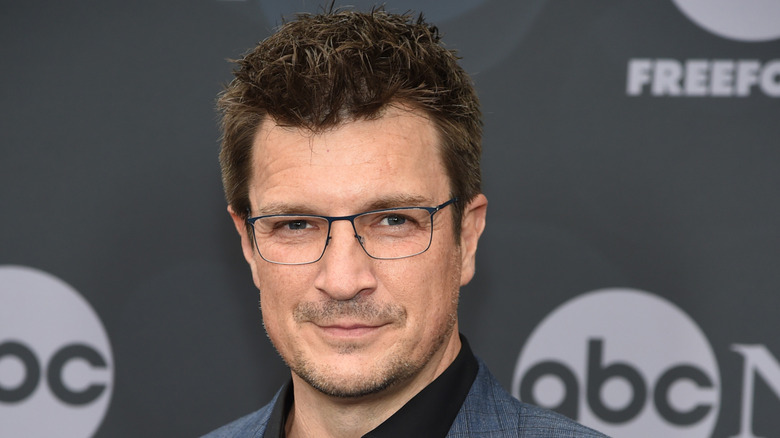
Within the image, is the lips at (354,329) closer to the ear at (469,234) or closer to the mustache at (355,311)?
the mustache at (355,311)

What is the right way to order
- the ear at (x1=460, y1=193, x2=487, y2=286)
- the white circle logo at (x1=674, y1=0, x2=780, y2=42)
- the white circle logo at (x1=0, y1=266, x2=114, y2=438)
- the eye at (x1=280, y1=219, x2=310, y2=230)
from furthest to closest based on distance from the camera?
the white circle logo at (x1=0, y1=266, x2=114, y2=438) < the white circle logo at (x1=674, y1=0, x2=780, y2=42) < the ear at (x1=460, y1=193, x2=487, y2=286) < the eye at (x1=280, y1=219, x2=310, y2=230)

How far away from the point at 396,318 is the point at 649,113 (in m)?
1.32

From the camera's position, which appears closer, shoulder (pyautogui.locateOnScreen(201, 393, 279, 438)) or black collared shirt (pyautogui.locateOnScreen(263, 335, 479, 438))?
black collared shirt (pyautogui.locateOnScreen(263, 335, 479, 438))

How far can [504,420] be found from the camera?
1688mm

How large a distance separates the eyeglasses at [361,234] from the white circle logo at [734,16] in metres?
1.31

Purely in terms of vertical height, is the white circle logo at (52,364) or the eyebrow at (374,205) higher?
the eyebrow at (374,205)

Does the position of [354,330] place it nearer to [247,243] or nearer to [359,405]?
[359,405]

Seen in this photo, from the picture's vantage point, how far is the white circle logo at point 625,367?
102 inches

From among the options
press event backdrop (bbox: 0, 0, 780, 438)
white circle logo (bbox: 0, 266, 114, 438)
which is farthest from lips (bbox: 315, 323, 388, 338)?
white circle logo (bbox: 0, 266, 114, 438)

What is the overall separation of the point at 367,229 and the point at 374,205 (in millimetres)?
52

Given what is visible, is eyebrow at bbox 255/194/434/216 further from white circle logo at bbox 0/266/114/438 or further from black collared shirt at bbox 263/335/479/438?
white circle logo at bbox 0/266/114/438

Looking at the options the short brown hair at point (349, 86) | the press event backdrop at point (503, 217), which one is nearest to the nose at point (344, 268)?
the short brown hair at point (349, 86)

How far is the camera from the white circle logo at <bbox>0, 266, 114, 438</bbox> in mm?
2828

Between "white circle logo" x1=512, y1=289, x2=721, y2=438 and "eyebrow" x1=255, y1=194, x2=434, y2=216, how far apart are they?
1.11 m
